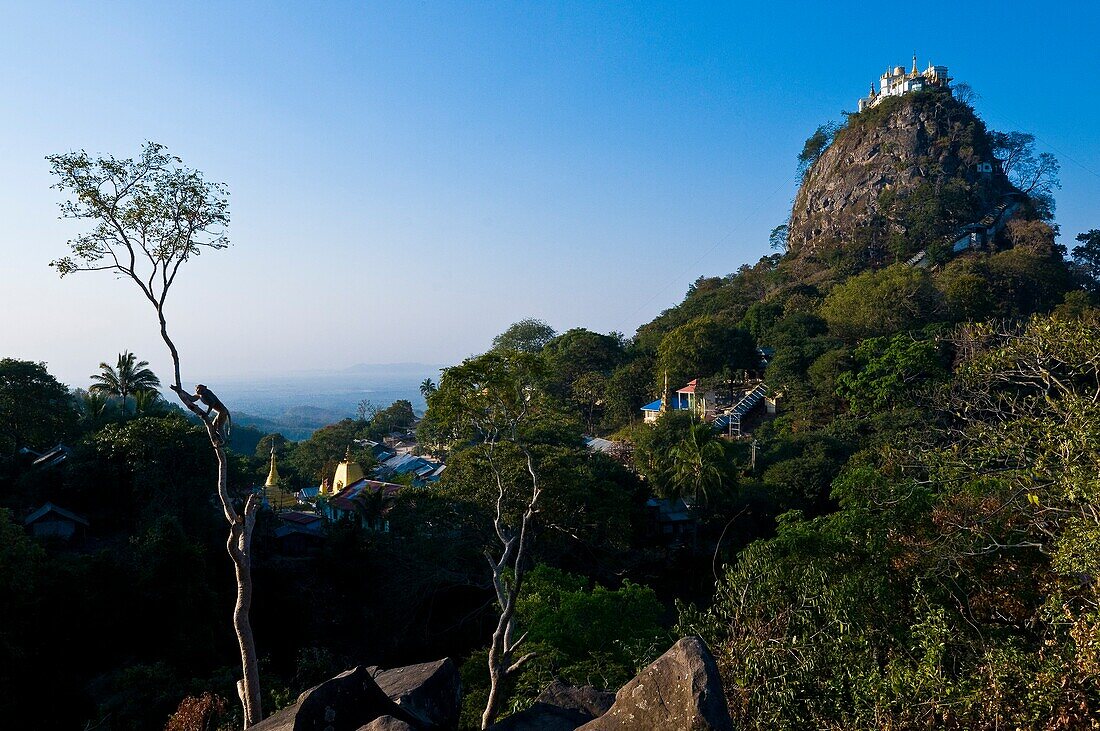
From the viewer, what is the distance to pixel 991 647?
667 cm

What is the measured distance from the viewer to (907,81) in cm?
6906

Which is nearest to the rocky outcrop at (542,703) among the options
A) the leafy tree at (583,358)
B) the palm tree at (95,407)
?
the palm tree at (95,407)

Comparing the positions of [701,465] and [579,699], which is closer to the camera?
[579,699]

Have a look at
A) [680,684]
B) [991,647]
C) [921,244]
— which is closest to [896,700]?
[991,647]

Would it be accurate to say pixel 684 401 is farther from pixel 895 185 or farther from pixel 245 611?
pixel 245 611

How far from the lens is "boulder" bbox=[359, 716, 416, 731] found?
4.76 meters

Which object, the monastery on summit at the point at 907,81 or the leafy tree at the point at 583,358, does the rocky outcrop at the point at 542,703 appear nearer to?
the leafy tree at the point at 583,358

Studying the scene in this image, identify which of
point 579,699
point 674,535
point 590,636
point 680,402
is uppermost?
point 579,699

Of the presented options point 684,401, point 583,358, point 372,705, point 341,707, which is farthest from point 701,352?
point 341,707

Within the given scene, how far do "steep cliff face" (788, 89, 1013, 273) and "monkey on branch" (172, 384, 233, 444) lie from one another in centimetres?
5563

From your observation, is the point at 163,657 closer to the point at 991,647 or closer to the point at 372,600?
the point at 372,600

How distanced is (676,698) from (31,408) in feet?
95.4

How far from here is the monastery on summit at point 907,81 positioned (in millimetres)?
68750

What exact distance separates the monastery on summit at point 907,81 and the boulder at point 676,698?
76021mm
